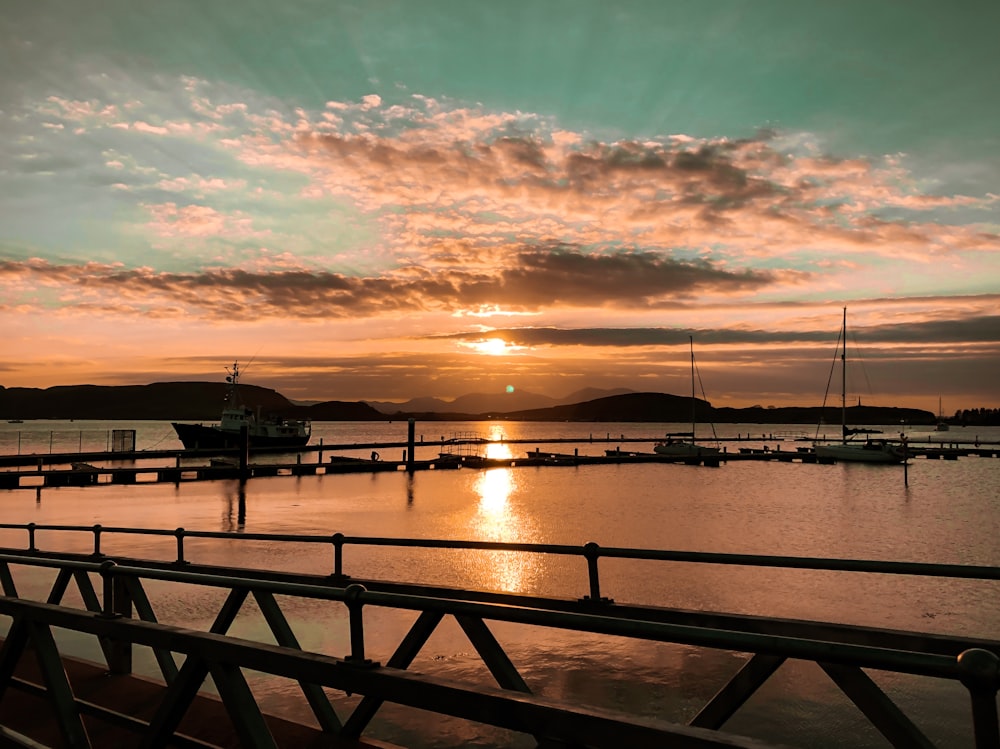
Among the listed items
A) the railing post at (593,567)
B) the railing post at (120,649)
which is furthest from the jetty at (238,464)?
the railing post at (593,567)

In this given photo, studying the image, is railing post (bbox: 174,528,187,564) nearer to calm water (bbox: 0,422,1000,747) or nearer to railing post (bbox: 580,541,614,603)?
calm water (bbox: 0,422,1000,747)

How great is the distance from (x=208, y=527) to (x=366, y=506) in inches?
600

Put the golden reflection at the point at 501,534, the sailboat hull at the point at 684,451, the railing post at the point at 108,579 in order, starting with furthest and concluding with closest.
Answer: the sailboat hull at the point at 684,451 → the golden reflection at the point at 501,534 → the railing post at the point at 108,579

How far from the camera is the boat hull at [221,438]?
10869 cm

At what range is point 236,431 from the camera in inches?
4289

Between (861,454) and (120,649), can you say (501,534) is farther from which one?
(861,454)

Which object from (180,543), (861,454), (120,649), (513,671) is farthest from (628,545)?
(861,454)

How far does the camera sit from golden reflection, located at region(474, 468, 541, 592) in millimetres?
26234

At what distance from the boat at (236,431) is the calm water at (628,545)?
3809 cm

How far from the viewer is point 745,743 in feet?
7.57

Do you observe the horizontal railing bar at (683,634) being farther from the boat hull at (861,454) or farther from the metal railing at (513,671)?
the boat hull at (861,454)

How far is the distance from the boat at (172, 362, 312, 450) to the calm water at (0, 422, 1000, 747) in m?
38.1

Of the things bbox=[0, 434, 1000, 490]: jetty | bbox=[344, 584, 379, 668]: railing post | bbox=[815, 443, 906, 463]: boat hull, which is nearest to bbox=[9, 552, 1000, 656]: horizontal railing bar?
bbox=[344, 584, 379, 668]: railing post

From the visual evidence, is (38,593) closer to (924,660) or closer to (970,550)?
(924,660)
